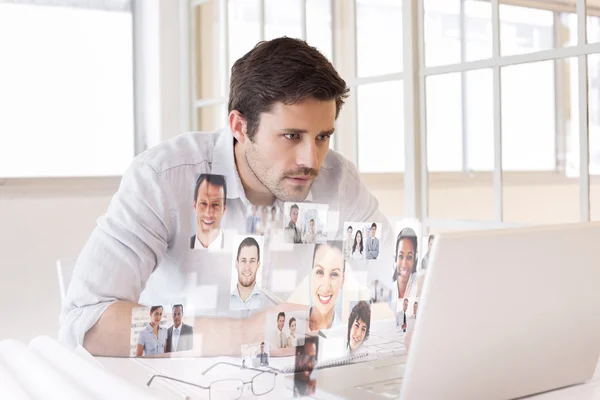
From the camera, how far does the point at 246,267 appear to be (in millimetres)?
1062

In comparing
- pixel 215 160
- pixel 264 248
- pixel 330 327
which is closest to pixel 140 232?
Answer: pixel 215 160

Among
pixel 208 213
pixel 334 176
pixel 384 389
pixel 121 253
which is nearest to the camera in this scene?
pixel 384 389

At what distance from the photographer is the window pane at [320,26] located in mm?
2422

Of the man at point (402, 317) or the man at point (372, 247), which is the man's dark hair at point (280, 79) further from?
the man at point (402, 317)

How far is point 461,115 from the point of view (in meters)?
1.99

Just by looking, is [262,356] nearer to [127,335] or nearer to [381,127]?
[127,335]

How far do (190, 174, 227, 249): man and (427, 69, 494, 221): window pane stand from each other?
3.04ft

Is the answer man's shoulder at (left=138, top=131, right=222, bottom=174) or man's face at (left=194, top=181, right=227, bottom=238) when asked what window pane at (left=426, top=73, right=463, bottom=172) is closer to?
man's shoulder at (left=138, top=131, right=222, bottom=174)

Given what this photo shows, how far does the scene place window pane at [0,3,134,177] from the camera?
2928 mm

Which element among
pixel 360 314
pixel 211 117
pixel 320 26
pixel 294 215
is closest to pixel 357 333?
pixel 360 314

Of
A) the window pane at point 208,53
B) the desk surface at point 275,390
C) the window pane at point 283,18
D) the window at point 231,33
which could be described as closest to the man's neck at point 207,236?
the desk surface at point 275,390

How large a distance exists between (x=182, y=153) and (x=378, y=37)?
2.99 ft

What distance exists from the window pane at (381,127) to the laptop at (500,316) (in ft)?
4.10

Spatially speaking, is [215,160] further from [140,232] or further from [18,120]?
[18,120]
